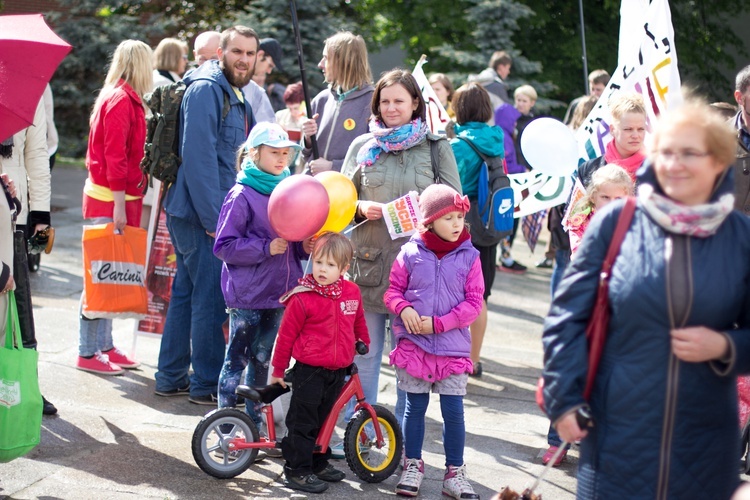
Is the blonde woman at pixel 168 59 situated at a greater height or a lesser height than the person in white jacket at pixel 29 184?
greater

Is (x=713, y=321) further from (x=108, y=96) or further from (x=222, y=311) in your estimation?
(x=108, y=96)

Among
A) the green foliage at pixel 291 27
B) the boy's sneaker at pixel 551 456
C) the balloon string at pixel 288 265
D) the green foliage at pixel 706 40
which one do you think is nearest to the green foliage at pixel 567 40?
the green foliage at pixel 706 40

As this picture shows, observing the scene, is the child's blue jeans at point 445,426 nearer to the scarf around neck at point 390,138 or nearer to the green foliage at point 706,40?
the scarf around neck at point 390,138

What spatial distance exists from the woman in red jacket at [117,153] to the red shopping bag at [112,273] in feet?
0.36

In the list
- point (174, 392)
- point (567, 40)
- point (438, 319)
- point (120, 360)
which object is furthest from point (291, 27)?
point (438, 319)

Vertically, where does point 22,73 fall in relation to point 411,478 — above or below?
above

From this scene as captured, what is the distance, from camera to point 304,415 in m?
4.98

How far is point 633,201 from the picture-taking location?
319cm

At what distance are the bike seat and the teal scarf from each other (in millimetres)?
1061

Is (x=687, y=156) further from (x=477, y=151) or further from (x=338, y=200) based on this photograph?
(x=477, y=151)

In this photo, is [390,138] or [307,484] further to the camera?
[390,138]

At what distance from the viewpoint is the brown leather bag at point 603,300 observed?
10.3ft

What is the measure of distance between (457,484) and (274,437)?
3.09 ft

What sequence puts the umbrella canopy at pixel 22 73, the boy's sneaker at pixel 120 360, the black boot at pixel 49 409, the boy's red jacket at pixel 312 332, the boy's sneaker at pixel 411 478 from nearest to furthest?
the umbrella canopy at pixel 22 73 → the boy's red jacket at pixel 312 332 → the boy's sneaker at pixel 411 478 → the black boot at pixel 49 409 → the boy's sneaker at pixel 120 360
